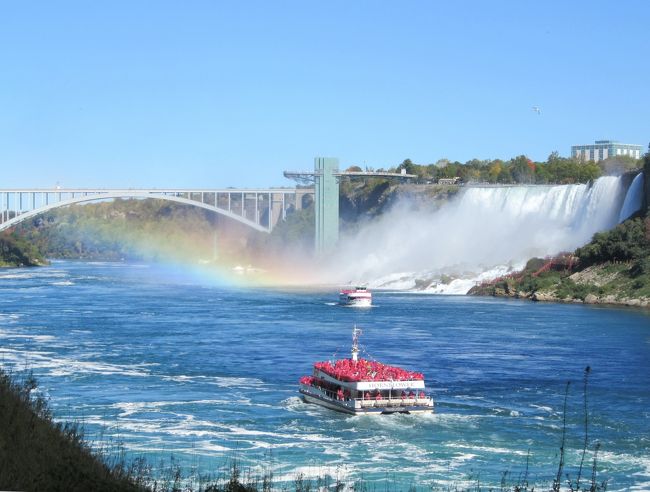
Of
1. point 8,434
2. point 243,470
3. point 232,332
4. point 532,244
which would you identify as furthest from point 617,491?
point 532,244

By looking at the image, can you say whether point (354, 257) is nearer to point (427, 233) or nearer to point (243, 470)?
point (427, 233)

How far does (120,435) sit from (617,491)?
931 centimetres

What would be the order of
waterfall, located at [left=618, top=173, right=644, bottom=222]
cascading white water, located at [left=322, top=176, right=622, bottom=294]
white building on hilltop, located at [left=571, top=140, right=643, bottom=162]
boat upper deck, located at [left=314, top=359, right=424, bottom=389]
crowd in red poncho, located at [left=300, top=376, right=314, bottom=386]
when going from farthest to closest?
white building on hilltop, located at [left=571, top=140, right=643, bottom=162] < cascading white water, located at [left=322, top=176, right=622, bottom=294] < waterfall, located at [left=618, top=173, right=644, bottom=222] < crowd in red poncho, located at [left=300, top=376, right=314, bottom=386] < boat upper deck, located at [left=314, top=359, right=424, bottom=389]

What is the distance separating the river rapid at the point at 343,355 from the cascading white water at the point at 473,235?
616 inches

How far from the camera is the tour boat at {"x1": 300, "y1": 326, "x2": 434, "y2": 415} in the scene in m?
24.5

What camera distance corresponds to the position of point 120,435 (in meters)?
20.7

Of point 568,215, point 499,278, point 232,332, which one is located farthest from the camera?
point 568,215

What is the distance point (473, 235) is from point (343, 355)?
48802mm

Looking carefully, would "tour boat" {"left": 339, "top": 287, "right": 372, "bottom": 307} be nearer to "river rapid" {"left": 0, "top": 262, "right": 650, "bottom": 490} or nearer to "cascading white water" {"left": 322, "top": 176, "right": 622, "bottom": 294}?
"river rapid" {"left": 0, "top": 262, "right": 650, "bottom": 490}

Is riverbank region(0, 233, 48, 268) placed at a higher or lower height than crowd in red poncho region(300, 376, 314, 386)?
lower

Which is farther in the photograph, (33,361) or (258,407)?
(33,361)

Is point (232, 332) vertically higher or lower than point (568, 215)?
lower

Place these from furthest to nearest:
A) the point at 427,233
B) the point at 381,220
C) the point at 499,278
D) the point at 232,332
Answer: the point at 381,220, the point at 427,233, the point at 499,278, the point at 232,332

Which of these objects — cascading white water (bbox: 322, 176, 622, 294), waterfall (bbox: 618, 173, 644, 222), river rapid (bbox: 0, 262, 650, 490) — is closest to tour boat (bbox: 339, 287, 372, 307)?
river rapid (bbox: 0, 262, 650, 490)
